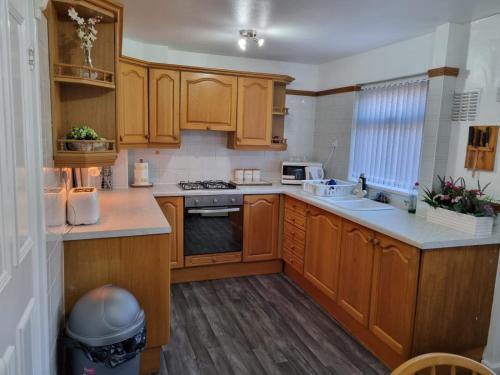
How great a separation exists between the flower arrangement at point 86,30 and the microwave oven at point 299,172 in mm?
2547

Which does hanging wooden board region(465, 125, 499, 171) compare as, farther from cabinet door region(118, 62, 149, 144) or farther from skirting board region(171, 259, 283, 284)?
cabinet door region(118, 62, 149, 144)

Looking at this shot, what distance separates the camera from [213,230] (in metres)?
3.63

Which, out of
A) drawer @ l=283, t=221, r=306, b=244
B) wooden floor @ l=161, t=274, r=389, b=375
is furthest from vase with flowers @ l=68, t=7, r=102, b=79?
drawer @ l=283, t=221, r=306, b=244

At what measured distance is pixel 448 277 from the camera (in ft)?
7.19

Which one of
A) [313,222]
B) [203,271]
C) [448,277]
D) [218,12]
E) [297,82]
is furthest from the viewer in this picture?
[297,82]

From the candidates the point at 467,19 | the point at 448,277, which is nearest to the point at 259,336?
the point at 448,277

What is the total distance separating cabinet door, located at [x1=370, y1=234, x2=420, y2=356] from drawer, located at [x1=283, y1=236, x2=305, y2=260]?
3.46 ft

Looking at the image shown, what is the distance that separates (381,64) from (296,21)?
1113mm

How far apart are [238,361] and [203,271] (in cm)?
140

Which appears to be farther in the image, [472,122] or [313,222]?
[313,222]

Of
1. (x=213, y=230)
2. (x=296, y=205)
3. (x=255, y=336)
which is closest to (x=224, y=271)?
(x=213, y=230)

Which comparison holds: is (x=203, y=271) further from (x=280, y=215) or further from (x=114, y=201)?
(x=114, y=201)

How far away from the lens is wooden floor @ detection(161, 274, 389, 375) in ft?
7.76

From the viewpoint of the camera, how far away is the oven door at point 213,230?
3.54m
